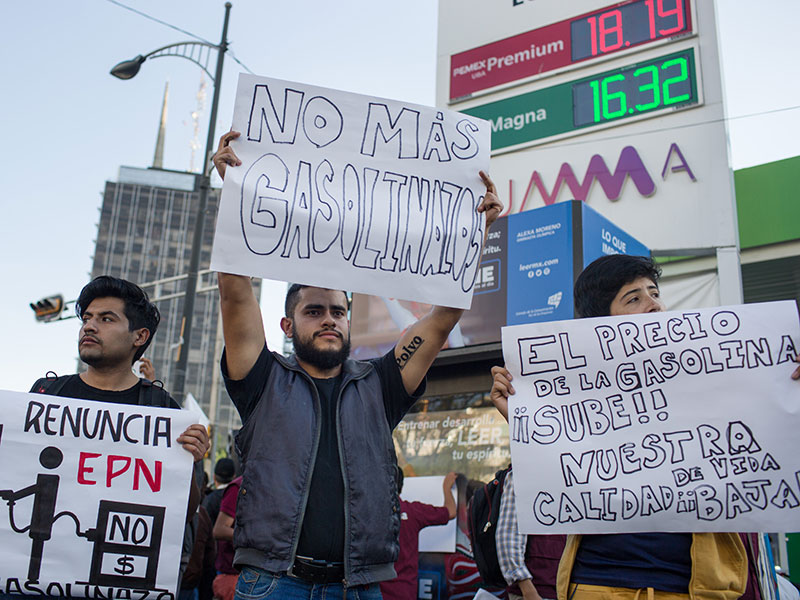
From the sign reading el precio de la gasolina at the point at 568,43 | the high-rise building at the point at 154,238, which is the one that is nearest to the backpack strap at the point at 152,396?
the sign reading el precio de la gasolina at the point at 568,43

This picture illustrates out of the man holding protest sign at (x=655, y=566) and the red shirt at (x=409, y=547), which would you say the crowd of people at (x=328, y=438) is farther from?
the red shirt at (x=409, y=547)

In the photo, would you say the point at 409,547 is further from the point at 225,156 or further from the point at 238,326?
the point at 225,156

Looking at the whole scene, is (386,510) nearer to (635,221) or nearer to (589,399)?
(589,399)

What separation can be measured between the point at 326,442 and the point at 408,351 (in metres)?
0.52

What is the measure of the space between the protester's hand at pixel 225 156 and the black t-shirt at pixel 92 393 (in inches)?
40.8

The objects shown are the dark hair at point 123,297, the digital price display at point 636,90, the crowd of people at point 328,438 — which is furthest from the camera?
the digital price display at point 636,90

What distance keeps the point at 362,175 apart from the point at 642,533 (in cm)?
175

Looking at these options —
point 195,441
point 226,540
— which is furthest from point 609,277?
point 226,540

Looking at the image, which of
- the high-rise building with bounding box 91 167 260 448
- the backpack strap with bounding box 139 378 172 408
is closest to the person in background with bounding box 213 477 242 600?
the backpack strap with bounding box 139 378 172 408

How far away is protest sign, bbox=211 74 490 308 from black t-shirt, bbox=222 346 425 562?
0.35m

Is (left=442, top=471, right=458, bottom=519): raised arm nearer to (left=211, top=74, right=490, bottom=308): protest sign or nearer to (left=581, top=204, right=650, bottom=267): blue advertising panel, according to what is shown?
(left=581, top=204, right=650, bottom=267): blue advertising panel

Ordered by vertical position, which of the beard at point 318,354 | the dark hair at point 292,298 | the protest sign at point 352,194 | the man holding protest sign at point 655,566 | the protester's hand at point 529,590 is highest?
the protest sign at point 352,194

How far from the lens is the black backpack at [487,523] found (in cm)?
421

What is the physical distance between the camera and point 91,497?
9.85 ft
